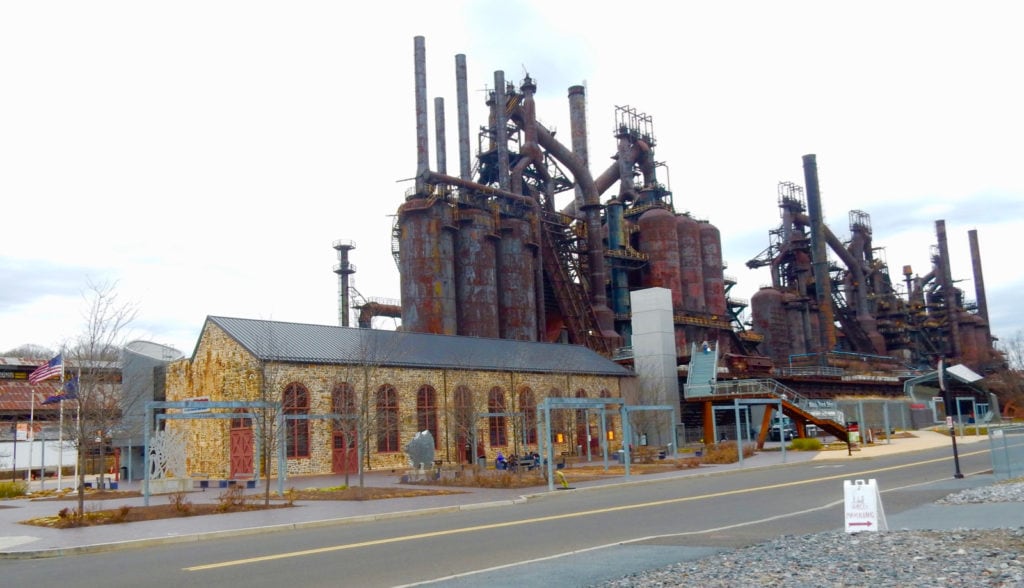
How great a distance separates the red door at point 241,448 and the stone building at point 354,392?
4 cm

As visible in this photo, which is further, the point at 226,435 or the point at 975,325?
the point at 975,325

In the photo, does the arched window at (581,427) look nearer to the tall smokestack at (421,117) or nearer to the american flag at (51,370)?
the tall smokestack at (421,117)

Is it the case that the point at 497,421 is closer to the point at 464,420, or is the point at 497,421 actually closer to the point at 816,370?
the point at 464,420

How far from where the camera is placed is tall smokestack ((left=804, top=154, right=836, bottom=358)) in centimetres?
8369

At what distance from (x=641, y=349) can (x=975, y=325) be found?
7116cm

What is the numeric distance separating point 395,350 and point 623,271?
3695 centimetres

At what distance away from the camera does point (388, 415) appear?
3734 cm

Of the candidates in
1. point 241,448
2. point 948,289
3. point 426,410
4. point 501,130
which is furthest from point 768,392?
point 948,289

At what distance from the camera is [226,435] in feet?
114

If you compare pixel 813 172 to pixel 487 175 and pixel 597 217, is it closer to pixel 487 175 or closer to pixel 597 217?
pixel 597 217

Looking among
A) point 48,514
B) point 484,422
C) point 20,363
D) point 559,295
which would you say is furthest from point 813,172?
point 48,514

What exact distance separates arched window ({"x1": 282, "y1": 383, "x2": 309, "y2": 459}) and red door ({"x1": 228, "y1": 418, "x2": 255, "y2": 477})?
1.42 m

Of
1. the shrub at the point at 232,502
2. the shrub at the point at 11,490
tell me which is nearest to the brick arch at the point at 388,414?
the shrub at the point at 11,490

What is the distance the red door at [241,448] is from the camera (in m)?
33.9
